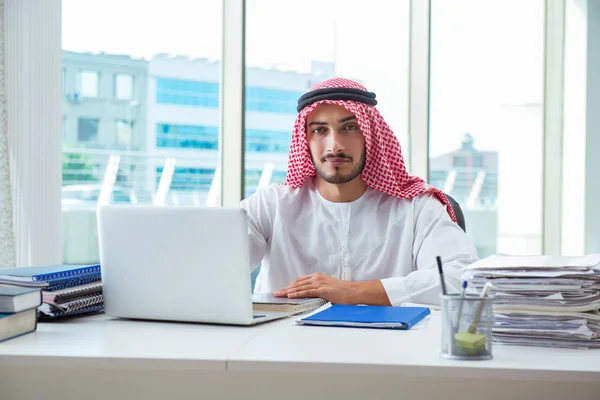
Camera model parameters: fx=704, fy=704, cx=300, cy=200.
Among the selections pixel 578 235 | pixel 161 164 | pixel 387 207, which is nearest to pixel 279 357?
pixel 387 207

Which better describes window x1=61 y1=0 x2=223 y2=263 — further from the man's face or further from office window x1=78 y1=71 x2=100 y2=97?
the man's face

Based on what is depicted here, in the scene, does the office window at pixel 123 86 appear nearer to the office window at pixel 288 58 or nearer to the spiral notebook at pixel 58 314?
the office window at pixel 288 58

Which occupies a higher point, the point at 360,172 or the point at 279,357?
the point at 360,172

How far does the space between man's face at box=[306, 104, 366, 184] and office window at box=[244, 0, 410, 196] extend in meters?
1.53

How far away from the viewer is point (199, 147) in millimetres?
4035

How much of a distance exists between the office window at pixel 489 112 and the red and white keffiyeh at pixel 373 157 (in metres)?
1.74

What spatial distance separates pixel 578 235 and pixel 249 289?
11.3 ft

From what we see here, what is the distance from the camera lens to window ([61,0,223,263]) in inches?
149

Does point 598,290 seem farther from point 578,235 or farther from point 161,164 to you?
point 578,235

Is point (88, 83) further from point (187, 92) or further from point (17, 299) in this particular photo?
point (17, 299)

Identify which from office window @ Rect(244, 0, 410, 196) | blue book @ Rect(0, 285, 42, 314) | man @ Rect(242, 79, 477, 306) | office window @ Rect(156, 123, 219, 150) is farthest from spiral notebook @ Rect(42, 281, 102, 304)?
office window @ Rect(244, 0, 410, 196)

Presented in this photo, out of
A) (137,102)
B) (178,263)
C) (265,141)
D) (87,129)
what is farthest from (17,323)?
(265,141)

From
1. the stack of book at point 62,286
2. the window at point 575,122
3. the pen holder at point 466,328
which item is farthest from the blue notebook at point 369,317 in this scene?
the window at point 575,122

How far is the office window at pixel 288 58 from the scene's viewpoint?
4.07 metres
